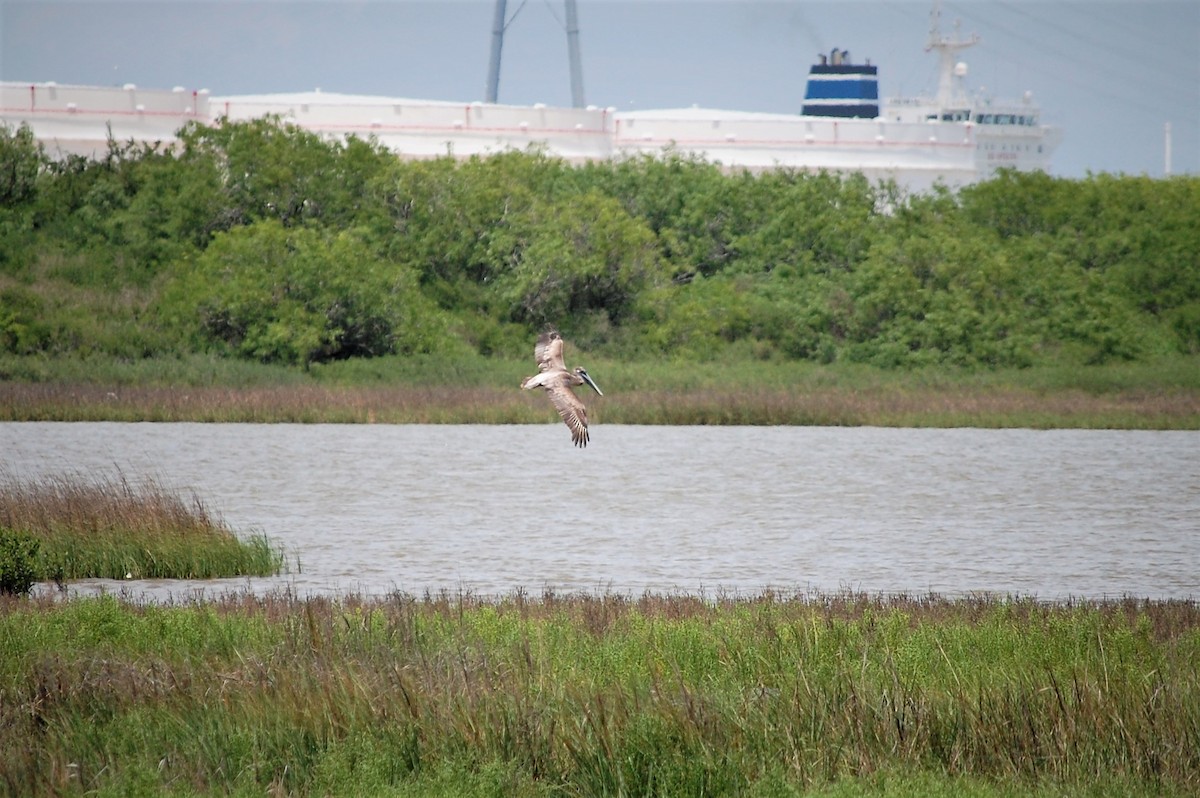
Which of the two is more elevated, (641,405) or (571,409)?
(571,409)

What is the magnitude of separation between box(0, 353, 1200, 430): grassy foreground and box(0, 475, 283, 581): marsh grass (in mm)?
19255

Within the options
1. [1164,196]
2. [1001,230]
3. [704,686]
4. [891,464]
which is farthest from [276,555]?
[1164,196]

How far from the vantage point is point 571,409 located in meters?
14.8

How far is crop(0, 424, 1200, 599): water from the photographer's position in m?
21.3

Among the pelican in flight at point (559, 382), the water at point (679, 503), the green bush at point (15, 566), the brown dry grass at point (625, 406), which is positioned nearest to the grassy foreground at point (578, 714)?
the pelican in flight at point (559, 382)

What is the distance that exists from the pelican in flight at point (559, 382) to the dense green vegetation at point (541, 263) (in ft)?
97.6

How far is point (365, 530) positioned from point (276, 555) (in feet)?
17.2

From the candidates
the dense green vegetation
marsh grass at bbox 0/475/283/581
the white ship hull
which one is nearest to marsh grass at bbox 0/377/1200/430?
the dense green vegetation

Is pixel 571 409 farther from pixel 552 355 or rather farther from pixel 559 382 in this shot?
pixel 552 355

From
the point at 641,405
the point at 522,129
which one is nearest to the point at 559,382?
the point at 641,405

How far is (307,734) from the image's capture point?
34.0ft

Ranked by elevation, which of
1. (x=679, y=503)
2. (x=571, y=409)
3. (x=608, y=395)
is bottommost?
(x=679, y=503)

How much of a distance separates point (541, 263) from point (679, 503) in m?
18.5

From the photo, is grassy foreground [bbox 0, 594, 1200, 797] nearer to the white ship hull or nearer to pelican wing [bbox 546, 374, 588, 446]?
pelican wing [bbox 546, 374, 588, 446]
